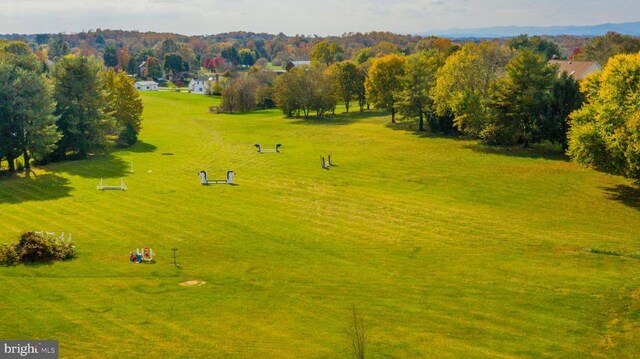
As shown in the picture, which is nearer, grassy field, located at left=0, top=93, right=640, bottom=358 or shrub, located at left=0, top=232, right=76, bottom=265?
grassy field, located at left=0, top=93, right=640, bottom=358

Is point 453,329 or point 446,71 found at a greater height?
point 446,71

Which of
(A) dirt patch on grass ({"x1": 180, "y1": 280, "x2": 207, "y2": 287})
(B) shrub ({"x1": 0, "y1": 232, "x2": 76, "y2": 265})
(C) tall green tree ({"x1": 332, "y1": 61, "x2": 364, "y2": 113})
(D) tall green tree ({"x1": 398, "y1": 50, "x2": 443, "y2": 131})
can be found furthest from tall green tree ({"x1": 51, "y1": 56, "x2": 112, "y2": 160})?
(C) tall green tree ({"x1": 332, "y1": 61, "x2": 364, "y2": 113})

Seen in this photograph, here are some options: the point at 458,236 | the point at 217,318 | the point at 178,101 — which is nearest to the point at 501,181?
the point at 458,236

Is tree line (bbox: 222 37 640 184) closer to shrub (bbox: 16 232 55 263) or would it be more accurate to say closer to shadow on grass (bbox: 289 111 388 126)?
shadow on grass (bbox: 289 111 388 126)

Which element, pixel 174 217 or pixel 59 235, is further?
pixel 174 217

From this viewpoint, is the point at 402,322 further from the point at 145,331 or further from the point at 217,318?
the point at 145,331

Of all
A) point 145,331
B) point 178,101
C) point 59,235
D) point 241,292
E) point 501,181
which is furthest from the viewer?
point 178,101

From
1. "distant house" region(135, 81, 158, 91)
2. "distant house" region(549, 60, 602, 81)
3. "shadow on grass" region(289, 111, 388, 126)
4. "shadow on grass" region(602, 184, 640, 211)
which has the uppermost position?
"distant house" region(549, 60, 602, 81)

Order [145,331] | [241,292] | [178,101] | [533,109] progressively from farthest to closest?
[178,101]
[533,109]
[241,292]
[145,331]
